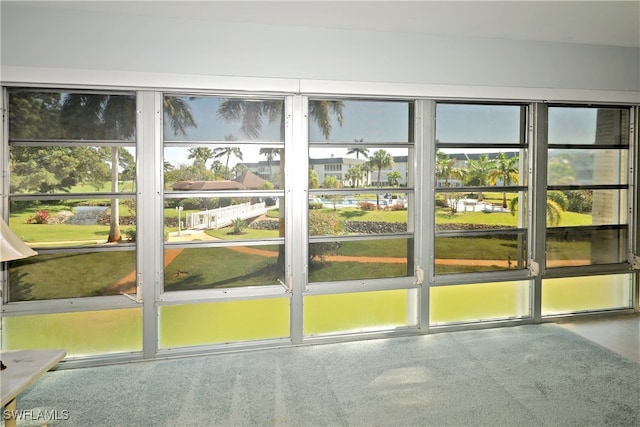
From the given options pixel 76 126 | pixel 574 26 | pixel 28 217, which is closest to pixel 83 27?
pixel 76 126

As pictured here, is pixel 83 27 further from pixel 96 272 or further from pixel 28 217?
pixel 96 272

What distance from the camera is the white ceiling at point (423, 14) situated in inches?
131

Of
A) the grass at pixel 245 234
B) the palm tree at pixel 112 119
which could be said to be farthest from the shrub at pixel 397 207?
the palm tree at pixel 112 119

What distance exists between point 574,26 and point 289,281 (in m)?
3.32

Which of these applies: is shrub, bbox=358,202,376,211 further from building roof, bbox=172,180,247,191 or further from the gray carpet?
the gray carpet

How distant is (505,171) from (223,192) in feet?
8.77

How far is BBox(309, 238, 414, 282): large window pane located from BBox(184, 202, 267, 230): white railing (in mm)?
569

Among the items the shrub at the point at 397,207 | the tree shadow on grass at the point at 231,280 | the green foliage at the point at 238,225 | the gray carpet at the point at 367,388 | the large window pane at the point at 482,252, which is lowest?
the gray carpet at the point at 367,388

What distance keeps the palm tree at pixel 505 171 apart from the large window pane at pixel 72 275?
132 inches

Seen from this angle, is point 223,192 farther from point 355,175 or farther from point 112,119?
point 355,175

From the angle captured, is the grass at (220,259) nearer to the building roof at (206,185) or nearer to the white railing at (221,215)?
the white railing at (221,215)

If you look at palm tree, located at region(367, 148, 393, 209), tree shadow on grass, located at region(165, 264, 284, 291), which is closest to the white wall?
palm tree, located at region(367, 148, 393, 209)

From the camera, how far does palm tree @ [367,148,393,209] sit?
3971mm

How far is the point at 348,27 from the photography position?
3.78 metres
